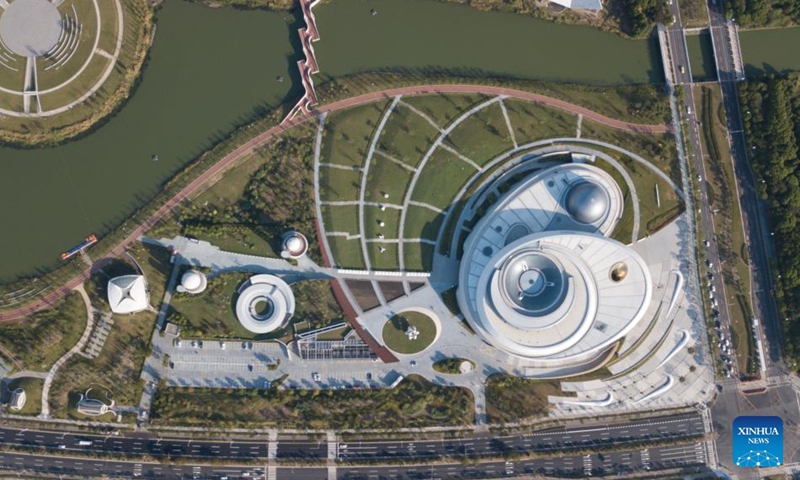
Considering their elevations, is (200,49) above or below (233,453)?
above

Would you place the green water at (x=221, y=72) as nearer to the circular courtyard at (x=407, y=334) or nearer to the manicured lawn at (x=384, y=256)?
the manicured lawn at (x=384, y=256)

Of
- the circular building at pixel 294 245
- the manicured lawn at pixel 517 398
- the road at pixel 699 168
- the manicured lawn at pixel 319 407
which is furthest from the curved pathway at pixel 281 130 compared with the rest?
the manicured lawn at pixel 517 398

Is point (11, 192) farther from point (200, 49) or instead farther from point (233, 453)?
point (233, 453)

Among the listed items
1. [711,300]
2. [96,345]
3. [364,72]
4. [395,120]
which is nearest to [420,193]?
[395,120]

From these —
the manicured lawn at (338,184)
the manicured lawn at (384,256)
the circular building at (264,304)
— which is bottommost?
the circular building at (264,304)

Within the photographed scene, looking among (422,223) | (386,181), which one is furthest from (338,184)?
(422,223)

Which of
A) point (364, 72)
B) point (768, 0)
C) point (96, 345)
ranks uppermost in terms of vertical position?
point (768, 0)

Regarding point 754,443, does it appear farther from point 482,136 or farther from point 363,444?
point 482,136
